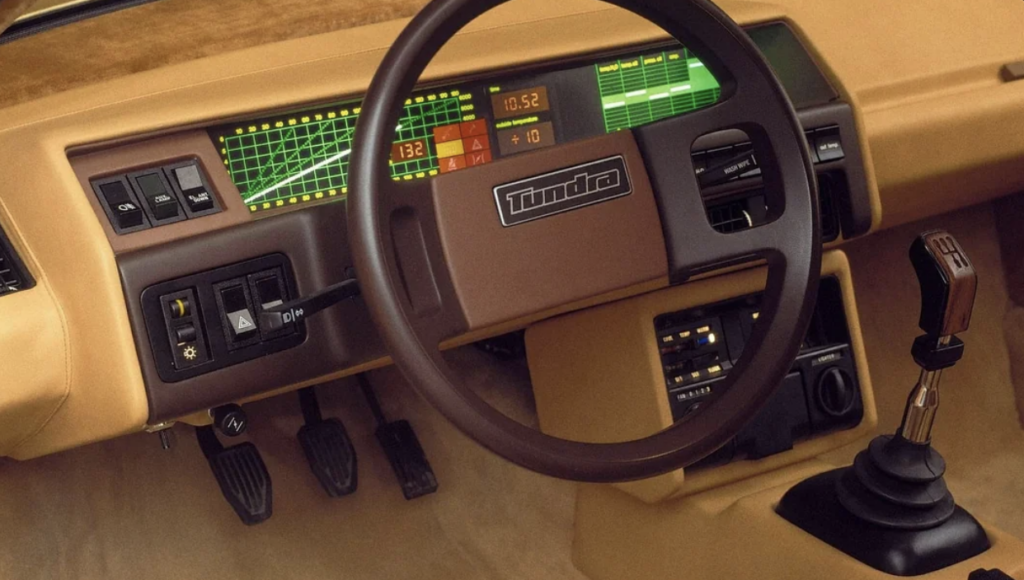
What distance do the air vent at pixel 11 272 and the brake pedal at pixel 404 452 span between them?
71cm

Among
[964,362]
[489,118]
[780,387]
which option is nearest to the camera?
[489,118]

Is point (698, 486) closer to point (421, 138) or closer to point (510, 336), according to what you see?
point (510, 336)

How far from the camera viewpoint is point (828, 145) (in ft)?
4.26

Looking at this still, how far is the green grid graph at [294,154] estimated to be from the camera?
3.53ft

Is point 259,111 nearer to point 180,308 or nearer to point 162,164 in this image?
point 162,164

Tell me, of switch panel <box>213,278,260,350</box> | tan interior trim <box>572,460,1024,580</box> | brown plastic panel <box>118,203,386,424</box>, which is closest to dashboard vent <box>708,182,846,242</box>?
tan interior trim <box>572,460,1024,580</box>

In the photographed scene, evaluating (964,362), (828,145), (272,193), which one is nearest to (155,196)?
(272,193)

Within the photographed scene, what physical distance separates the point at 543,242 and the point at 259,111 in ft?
1.17

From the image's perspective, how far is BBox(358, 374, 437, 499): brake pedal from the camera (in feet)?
5.27

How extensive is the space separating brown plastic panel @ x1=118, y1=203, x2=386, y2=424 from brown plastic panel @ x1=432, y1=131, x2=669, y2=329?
7.4 inches

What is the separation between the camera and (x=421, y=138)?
1140 millimetres

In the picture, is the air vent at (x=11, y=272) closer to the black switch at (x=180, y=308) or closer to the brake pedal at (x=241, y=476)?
the black switch at (x=180, y=308)

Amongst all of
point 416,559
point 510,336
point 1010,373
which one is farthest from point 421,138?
point 1010,373

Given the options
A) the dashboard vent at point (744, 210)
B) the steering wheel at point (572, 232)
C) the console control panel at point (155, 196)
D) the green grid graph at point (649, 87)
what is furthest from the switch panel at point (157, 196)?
the dashboard vent at point (744, 210)
